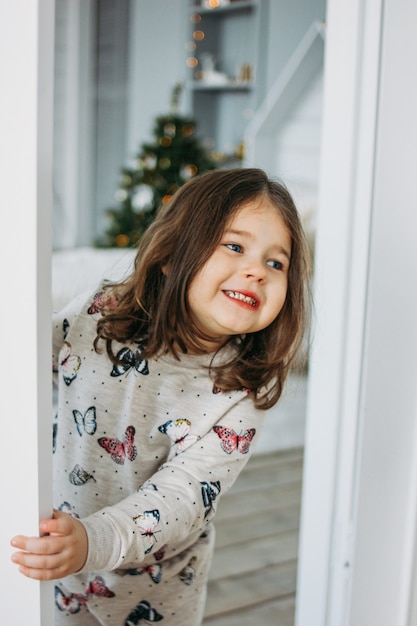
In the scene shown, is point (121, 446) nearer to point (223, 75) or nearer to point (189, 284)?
point (189, 284)

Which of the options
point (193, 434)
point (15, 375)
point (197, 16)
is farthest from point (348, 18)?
point (197, 16)

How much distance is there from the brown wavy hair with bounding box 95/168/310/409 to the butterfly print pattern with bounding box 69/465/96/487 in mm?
190

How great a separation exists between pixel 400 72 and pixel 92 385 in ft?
2.26

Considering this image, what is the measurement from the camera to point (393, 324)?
1.22 meters

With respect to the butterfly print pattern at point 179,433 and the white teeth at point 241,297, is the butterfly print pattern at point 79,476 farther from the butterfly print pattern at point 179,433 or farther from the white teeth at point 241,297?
the white teeth at point 241,297

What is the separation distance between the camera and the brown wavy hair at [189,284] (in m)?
1.05

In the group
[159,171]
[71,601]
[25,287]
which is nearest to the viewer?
[25,287]

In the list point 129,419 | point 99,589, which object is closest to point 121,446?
point 129,419

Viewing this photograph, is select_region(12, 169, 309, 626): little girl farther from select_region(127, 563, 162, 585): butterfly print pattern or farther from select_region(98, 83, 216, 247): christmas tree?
select_region(98, 83, 216, 247): christmas tree

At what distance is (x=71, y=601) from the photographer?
1211 millimetres

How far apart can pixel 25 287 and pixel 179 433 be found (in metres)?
0.44

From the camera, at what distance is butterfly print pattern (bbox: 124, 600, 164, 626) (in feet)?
3.94

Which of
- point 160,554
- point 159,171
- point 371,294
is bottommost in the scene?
point 160,554

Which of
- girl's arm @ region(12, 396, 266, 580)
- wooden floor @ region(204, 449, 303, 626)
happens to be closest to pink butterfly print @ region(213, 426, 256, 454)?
girl's arm @ region(12, 396, 266, 580)
